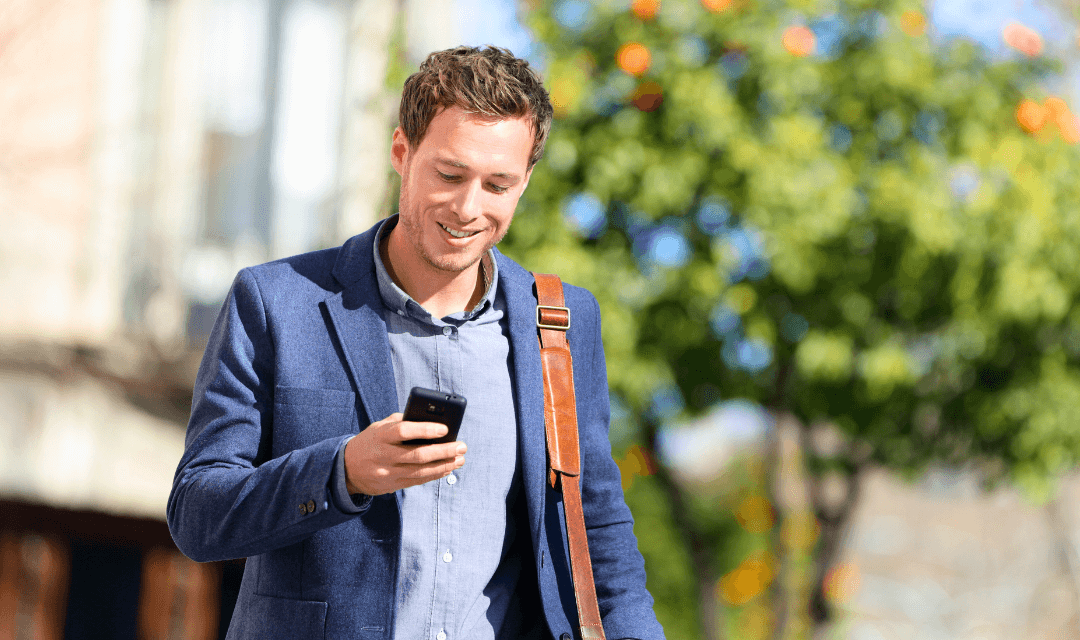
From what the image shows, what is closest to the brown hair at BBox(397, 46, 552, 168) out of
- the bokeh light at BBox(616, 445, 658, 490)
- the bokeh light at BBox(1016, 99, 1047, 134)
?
the bokeh light at BBox(1016, 99, 1047, 134)

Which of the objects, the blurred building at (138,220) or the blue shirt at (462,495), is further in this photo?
the blurred building at (138,220)

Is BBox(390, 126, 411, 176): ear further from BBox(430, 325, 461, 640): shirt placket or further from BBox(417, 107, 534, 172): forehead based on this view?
BBox(430, 325, 461, 640): shirt placket

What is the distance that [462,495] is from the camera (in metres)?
1.90

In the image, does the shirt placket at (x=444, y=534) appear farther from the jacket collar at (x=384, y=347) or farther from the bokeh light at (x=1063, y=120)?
the bokeh light at (x=1063, y=120)

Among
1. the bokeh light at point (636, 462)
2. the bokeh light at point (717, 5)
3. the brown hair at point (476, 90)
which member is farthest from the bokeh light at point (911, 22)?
the brown hair at point (476, 90)

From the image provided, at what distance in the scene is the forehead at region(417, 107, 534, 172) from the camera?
187cm

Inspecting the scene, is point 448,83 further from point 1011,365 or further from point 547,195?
point 1011,365

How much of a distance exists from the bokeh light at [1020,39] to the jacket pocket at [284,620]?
5368 millimetres

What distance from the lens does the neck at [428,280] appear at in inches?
79.0

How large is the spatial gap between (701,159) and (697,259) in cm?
55

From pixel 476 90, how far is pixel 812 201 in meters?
3.67

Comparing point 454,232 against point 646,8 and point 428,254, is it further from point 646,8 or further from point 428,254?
point 646,8

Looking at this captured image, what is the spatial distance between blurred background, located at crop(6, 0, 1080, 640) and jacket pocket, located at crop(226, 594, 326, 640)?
3.53 metres

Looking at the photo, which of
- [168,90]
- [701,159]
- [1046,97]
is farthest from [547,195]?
[1046,97]
